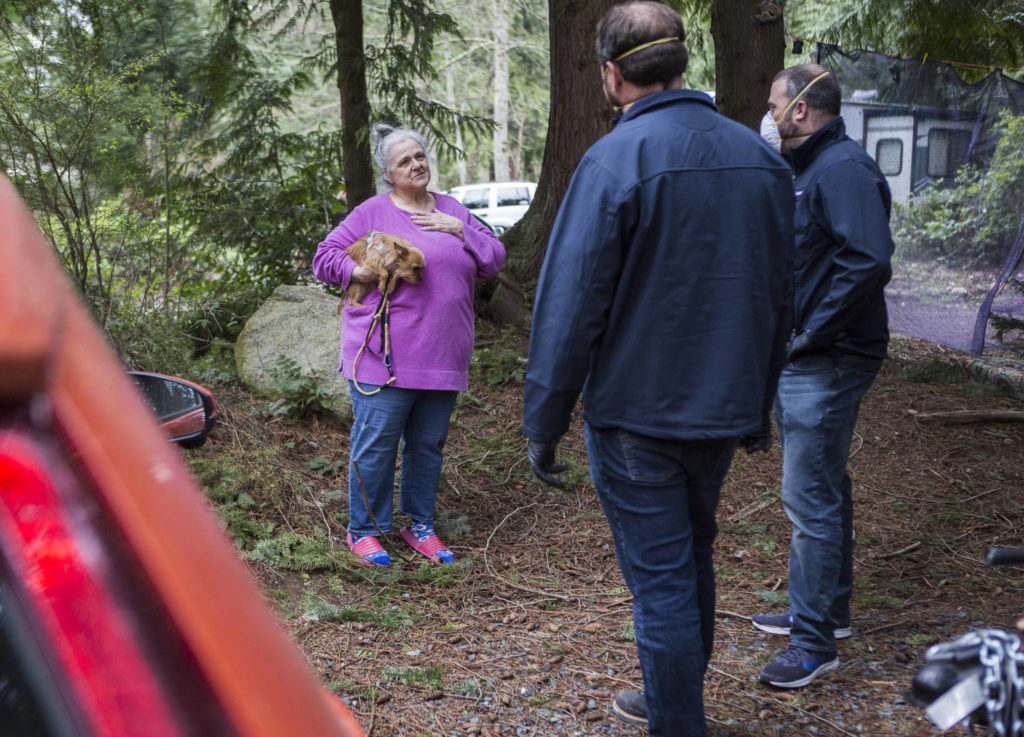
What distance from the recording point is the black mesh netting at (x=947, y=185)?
8.24 metres

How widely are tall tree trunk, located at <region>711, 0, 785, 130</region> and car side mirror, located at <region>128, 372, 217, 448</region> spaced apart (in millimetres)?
6498

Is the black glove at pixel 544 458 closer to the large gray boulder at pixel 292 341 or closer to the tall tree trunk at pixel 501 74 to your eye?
the large gray boulder at pixel 292 341

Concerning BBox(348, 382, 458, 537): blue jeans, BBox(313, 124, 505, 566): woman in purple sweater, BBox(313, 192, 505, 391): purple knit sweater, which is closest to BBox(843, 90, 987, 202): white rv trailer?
BBox(313, 124, 505, 566): woman in purple sweater

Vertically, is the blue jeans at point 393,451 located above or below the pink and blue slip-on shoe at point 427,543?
above

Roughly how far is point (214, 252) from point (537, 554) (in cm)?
469

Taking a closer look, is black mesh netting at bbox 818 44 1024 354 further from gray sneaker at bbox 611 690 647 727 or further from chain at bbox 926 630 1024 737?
chain at bbox 926 630 1024 737

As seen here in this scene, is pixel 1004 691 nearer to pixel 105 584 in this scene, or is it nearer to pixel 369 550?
pixel 105 584

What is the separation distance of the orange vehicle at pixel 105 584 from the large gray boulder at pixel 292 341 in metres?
5.64

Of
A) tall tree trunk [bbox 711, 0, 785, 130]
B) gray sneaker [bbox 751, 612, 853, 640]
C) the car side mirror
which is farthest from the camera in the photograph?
tall tree trunk [bbox 711, 0, 785, 130]

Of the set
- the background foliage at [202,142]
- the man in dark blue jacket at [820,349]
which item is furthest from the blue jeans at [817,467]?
the background foliage at [202,142]

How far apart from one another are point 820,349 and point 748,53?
5.04 metres

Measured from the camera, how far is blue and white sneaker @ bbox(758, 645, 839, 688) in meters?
3.37

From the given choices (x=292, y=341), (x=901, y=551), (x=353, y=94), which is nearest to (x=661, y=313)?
(x=901, y=551)

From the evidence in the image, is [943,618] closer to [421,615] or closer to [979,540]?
[979,540]
